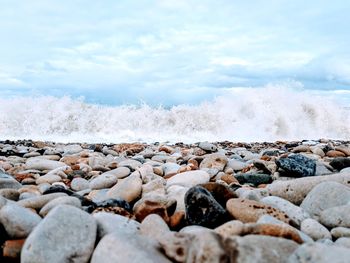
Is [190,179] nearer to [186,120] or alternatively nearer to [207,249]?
[207,249]

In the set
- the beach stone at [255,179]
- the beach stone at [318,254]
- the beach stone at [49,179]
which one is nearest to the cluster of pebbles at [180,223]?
the beach stone at [318,254]

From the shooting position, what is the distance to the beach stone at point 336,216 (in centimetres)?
247

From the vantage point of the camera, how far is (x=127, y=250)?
1.79 metres

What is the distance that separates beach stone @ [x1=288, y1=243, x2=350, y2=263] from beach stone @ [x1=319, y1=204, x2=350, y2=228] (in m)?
0.94

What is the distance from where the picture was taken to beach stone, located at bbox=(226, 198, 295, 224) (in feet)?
7.79

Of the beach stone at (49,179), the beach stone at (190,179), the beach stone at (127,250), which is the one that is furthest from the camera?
the beach stone at (49,179)

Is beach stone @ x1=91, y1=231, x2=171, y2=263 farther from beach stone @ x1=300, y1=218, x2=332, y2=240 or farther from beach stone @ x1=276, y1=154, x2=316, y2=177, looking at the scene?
beach stone @ x1=276, y1=154, x2=316, y2=177

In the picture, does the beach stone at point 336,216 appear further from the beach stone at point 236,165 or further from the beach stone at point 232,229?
the beach stone at point 236,165

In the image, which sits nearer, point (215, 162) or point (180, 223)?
point (180, 223)

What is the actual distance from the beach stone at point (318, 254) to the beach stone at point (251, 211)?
28.9 inches

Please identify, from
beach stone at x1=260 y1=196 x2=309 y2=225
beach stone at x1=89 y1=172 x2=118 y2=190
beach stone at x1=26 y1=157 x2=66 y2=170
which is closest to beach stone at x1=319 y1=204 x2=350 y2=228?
beach stone at x1=260 y1=196 x2=309 y2=225

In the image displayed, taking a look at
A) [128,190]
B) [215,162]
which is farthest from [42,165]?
[128,190]

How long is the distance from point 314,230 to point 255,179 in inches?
76.2

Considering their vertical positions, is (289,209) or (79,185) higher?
(289,209)
